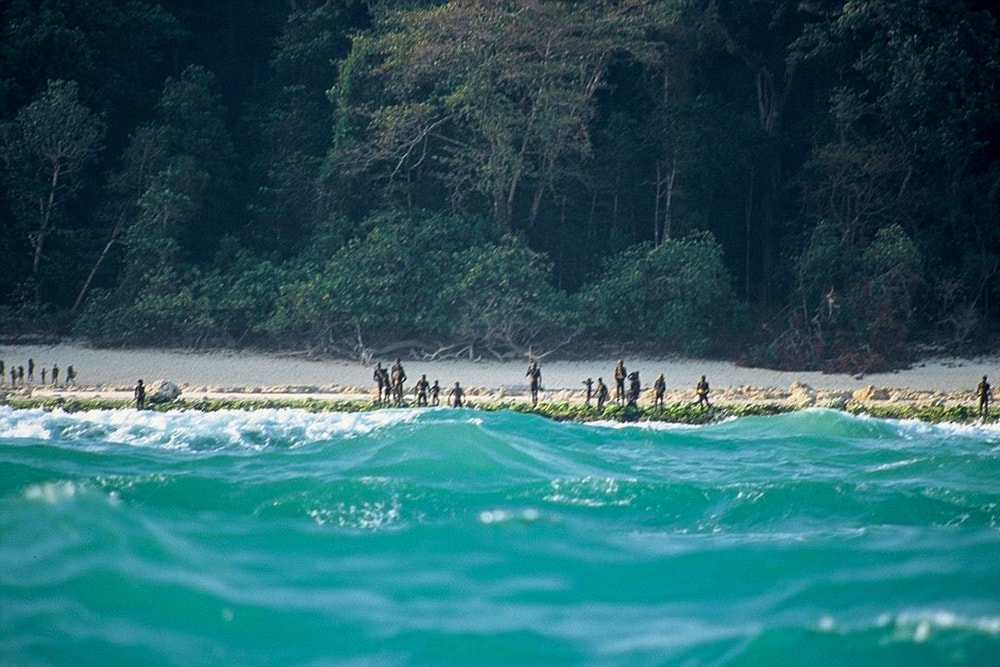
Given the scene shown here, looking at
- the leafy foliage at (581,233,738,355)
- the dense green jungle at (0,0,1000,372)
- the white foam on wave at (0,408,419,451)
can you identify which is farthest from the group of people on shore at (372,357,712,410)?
the leafy foliage at (581,233,738,355)

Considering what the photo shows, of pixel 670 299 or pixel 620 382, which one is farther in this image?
pixel 670 299

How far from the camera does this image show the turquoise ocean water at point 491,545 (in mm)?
9914

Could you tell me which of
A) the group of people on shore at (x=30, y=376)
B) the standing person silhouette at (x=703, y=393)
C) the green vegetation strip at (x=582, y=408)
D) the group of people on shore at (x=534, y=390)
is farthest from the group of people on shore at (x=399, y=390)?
the group of people on shore at (x=30, y=376)

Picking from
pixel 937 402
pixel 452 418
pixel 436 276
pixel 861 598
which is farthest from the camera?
pixel 436 276

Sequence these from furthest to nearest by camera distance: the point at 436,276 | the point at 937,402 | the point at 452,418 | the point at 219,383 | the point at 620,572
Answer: the point at 436,276, the point at 219,383, the point at 937,402, the point at 452,418, the point at 620,572

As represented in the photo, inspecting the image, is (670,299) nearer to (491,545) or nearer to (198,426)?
(198,426)

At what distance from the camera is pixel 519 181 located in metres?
26.7

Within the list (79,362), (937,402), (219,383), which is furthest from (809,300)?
(79,362)

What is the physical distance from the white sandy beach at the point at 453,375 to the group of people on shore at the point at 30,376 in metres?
0.12

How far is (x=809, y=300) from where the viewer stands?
25547 millimetres

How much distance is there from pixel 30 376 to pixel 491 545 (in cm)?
1286

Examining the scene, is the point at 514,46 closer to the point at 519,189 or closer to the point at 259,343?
the point at 519,189

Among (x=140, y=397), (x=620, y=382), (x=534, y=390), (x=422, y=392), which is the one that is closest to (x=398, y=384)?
(x=422, y=392)

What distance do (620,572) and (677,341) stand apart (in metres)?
14.0
